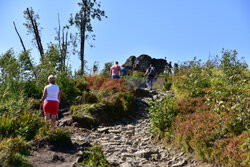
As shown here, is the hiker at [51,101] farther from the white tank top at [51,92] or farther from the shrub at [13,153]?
the shrub at [13,153]

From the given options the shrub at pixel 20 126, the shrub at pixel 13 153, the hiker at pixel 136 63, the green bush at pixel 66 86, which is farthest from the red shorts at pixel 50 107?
the hiker at pixel 136 63

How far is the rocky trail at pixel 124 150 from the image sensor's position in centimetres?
512

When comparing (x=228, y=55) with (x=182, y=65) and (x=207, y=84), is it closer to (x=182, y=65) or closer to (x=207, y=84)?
(x=207, y=84)

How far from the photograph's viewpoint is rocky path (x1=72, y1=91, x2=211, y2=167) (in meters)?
5.89

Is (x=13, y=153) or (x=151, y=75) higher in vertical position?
(x=151, y=75)

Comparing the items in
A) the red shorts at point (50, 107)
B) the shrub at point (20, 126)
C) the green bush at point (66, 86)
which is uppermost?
the green bush at point (66, 86)

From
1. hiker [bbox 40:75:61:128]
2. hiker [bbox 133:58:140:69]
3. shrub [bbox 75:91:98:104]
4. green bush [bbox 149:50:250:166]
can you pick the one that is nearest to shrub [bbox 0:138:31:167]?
hiker [bbox 40:75:61:128]

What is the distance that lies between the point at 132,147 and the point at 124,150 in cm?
54

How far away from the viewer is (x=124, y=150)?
21.9 ft

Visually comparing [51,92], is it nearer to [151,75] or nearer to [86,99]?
[86,99]

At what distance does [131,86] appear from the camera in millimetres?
16453

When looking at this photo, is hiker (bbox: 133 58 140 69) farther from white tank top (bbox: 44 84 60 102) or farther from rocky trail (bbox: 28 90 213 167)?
white tank top (bbox: 44 84 60 102)

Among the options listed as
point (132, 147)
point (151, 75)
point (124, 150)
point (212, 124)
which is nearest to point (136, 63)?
point (151, 75)

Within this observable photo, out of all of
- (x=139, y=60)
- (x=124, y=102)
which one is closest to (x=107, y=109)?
(x=124, y=102)
